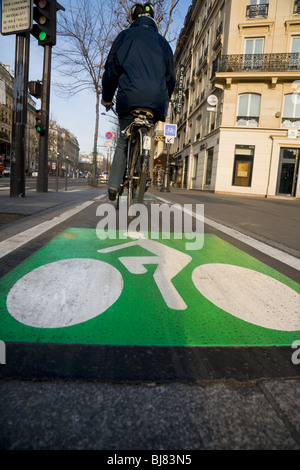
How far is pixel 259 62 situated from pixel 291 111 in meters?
3.96

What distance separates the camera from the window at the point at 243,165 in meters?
20.8

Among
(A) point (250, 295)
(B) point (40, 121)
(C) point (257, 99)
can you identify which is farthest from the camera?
(C) point (257, 99)

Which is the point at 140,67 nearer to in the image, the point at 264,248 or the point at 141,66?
the point at 141,66

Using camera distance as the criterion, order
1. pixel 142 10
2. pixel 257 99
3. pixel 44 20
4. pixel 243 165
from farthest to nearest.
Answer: pixel 243 165 < pixel 257 99 < pixel 44 20 < pixel 142 10

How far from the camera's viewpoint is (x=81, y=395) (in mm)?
786

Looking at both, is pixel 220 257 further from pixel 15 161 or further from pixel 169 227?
pixel 15 161

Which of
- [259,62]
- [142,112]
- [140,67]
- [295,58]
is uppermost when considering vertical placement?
[295,58]

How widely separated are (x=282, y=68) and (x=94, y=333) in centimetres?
2339

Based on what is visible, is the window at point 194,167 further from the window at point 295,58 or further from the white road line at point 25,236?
the white road line at point 25,236

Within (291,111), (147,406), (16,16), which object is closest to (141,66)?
(147,406)

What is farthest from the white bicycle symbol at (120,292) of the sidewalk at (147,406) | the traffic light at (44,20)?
the traffic light at (44,20)

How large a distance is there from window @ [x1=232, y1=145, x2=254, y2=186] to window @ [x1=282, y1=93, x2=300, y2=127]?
278 cm

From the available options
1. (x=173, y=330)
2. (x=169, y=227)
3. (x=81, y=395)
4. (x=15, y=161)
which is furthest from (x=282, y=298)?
(x=15, y=161)

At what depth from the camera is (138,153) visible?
11.6 feet
